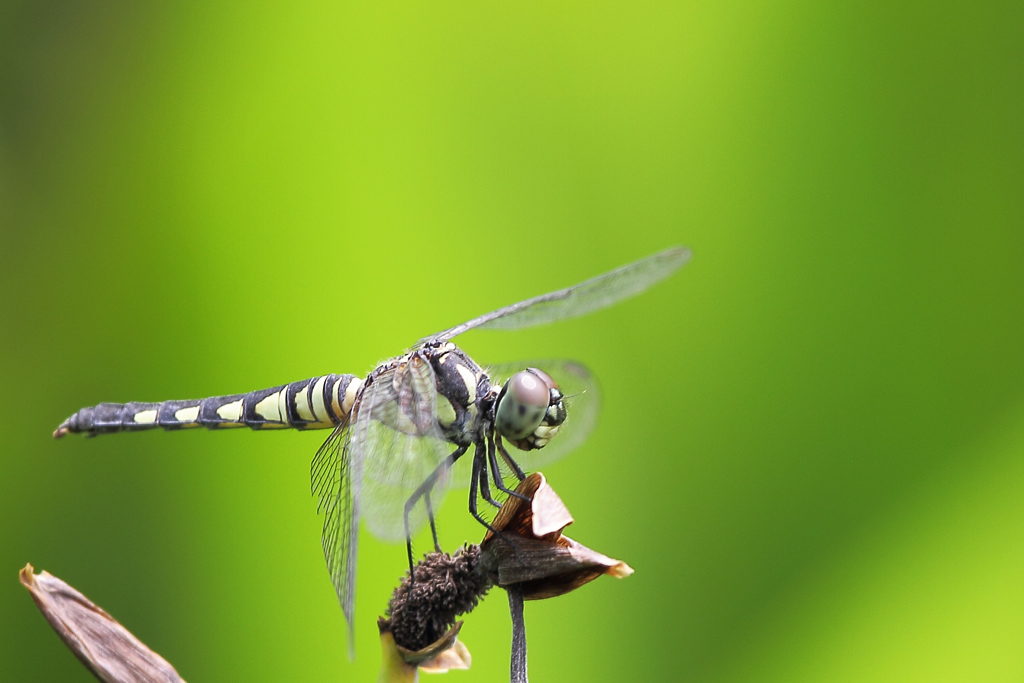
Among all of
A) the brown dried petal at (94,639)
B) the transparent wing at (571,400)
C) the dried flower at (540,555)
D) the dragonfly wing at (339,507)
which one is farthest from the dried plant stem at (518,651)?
the transparent wing at (571,400)

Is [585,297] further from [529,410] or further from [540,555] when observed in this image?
[540,555]

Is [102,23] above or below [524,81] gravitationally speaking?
above

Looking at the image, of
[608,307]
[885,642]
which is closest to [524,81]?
[608,307]

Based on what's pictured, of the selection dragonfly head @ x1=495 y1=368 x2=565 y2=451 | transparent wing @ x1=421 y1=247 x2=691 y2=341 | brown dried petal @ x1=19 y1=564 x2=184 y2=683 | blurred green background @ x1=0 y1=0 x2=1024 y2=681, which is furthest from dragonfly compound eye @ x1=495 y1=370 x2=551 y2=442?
brown dried petal @ x1=19 y1=564 x2=184 y2=683

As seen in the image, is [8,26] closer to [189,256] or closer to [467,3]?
[189,256]

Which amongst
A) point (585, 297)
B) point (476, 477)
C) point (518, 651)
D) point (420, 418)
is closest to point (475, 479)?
point (476, 477)

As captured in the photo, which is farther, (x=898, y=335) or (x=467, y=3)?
(x=467, y=3)

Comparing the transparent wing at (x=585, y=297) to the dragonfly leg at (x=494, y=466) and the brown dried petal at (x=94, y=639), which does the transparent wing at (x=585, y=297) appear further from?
the brown dried petal at (x=94, y=639)
